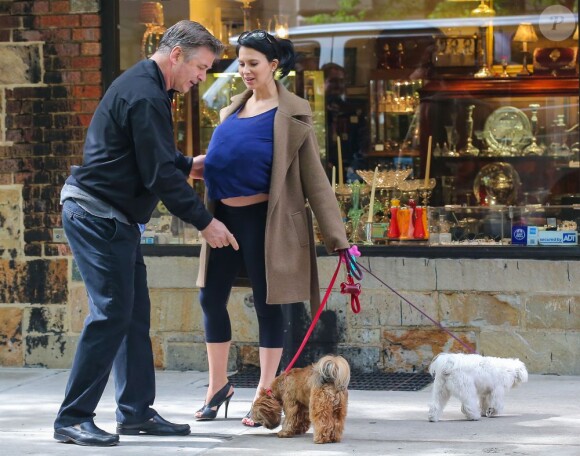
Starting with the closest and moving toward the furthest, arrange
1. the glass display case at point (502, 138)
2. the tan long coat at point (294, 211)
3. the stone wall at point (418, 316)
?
the tan long coat at point (294, 211), the stone wall at point (418, 316), the glass display case at point (502, 138)

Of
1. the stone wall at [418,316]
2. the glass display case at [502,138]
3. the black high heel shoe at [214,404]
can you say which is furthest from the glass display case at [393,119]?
the black high heel shoe at [214,404]

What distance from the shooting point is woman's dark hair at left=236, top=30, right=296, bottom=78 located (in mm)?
5566

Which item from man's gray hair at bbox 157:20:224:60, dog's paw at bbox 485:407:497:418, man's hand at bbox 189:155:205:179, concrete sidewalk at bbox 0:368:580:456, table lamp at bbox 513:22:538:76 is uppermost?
table lamp at bbox 513:22:538:76

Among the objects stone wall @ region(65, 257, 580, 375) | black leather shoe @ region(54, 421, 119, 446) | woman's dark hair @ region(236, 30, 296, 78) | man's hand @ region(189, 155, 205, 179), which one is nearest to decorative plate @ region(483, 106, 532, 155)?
stone wall @ region(65, 257, 580, 375)

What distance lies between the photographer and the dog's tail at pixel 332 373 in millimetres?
5062

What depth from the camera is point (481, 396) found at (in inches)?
226

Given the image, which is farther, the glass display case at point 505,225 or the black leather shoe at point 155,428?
the glass display case at point 505,225

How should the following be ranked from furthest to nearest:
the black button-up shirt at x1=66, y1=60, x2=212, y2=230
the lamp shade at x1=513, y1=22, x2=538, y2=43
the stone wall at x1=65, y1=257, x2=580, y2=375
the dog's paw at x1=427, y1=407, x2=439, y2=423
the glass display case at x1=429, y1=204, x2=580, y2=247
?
the lamp shade at x1=513, y1=22, x2=538, y2=43 < the glass display case at x1=429, y1=204, x2=580, y2=247 < the stone wall at x1=65, y1=257, x2=580, y2=375 < the dog's paw at x1=427, y1=407, x2=439, y2=423 < the black button-up shirt at x1=66, y1=60, x2=212, y2=230

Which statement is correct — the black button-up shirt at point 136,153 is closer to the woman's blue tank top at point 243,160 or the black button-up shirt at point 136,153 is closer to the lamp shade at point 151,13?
the woman's blue tank top at point 243,160

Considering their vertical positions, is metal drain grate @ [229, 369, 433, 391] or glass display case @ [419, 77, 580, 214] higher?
glass display case @ [419, 77, 580, 214]

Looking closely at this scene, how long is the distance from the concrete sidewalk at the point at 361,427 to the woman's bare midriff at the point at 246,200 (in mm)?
1029

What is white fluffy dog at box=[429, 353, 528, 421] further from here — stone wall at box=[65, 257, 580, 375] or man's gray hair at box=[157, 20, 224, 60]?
→ man's gray hair at box=[157, 20, 224, 60]

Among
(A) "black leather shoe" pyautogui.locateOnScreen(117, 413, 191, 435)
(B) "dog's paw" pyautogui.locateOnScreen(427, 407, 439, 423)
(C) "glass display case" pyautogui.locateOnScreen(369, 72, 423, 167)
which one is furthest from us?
(C) "glass display case" pyautogui.locateOnScreen(369, 72, 423, 167)

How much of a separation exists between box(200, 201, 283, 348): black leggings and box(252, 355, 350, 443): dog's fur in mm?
365
